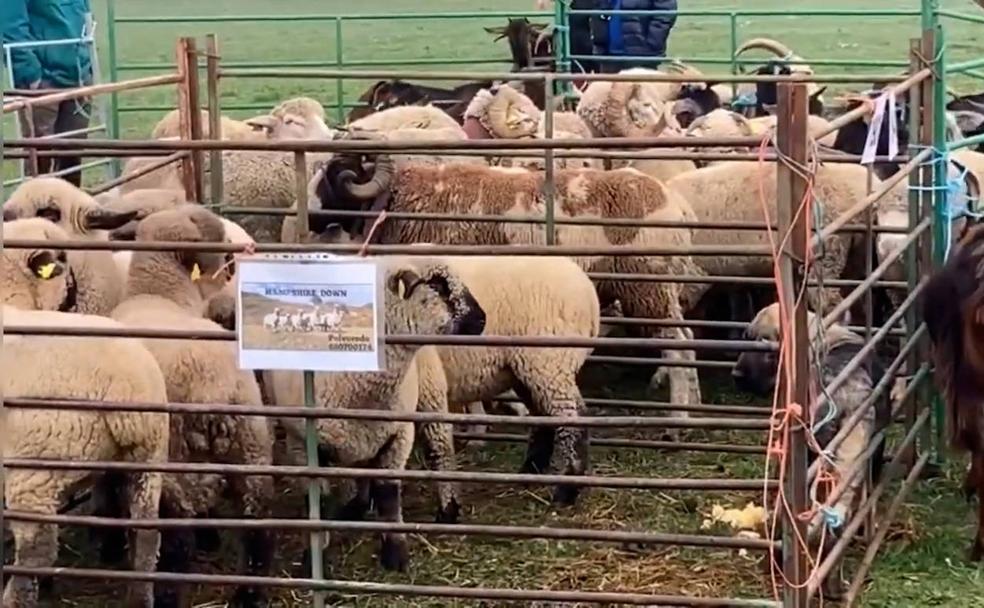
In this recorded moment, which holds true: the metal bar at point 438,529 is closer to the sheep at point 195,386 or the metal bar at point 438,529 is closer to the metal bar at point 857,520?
the metal bar at point 857,520

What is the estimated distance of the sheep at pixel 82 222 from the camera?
6.63 meters

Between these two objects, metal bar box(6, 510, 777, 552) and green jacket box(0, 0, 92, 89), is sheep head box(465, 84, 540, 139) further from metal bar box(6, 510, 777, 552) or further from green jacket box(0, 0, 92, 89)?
metal bar box(6, 510, 777, 552)

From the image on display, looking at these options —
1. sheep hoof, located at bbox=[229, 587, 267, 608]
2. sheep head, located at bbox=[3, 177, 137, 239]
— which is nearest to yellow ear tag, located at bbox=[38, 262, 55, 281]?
sheep head, located at bbox=[3, 177, 137, 239]

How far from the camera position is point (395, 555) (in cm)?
595

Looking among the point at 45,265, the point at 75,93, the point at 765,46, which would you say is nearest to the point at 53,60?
the point at 75,93

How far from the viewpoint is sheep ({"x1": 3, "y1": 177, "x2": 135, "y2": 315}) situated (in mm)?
6629

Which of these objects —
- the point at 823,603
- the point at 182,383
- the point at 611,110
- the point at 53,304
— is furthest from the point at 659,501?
the point at 611,110

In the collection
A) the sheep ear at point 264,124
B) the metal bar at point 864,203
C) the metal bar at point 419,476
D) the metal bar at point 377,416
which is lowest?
the metal bar at point 419,476

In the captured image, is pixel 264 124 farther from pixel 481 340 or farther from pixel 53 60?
pixel 481 340

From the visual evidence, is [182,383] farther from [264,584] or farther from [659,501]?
[659,501]

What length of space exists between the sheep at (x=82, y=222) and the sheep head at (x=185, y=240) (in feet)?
1.08

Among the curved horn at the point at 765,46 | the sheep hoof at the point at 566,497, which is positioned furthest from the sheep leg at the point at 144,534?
the curved horn at the point at 765,46

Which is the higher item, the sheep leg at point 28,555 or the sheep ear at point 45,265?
the sheep ear at point 45,265


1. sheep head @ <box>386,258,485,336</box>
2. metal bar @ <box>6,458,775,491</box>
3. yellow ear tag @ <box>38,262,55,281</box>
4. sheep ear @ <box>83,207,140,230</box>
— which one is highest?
sheep ear @ <box>83,207,140,230</box>
